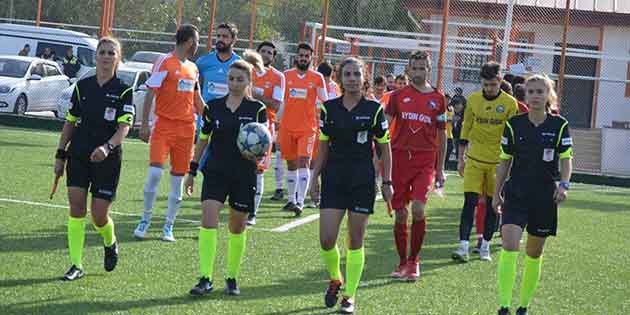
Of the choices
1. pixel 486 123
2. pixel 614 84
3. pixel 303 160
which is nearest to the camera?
pixel 486 123

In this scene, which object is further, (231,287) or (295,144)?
(295,144)

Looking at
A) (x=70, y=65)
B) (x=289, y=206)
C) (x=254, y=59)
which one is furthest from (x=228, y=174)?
(x=70, y=65)

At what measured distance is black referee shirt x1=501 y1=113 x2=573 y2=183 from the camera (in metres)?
8.64

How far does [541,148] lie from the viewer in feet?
28.3

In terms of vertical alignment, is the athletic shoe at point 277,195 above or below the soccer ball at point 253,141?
below

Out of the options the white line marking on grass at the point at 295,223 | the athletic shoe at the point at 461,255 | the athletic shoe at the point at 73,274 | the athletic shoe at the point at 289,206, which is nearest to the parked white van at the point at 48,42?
the athletic shoe at the point at 289,206

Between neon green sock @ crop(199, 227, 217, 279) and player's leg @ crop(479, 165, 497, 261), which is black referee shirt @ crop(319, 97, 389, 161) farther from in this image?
player's leg @ crop(479, 165, 497, 261)

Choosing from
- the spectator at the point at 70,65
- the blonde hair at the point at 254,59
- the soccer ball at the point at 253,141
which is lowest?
the soccer ball at the point at 253,141

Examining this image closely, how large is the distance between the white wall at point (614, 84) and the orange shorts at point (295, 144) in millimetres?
19251

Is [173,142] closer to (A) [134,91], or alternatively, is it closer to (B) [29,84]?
(A) [134,91]

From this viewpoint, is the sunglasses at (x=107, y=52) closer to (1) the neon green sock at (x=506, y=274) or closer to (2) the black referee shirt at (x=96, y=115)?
(2) the black referee shirt at (x=96, y=115)

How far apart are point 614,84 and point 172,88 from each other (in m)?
25.6

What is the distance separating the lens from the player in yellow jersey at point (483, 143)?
39.0ft

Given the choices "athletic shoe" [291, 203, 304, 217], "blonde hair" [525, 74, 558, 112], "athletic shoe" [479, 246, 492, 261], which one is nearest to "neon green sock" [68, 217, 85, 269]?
"blonde hair" [525, 74, 558, 112]
